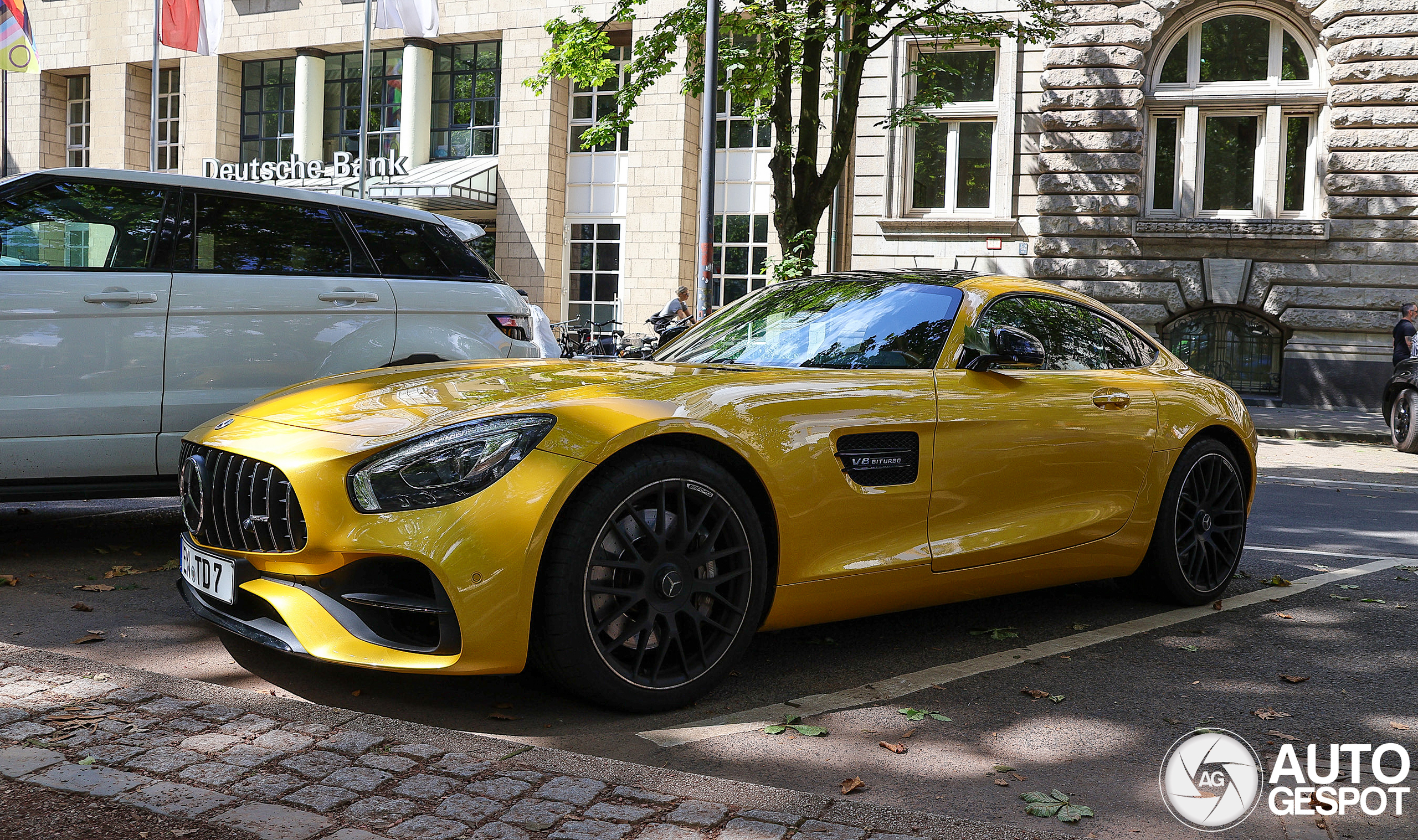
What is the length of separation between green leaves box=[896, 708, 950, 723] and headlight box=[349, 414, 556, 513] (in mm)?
1391

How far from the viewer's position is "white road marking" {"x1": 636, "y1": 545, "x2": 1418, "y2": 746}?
3.45 m

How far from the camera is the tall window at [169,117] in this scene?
→ 33.2m

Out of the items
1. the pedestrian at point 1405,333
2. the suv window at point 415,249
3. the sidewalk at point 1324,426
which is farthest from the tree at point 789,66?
the suv window at point 415,249

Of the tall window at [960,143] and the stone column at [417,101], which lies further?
the stone column at [417,101]

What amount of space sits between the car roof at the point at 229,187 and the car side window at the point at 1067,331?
315 centimetres

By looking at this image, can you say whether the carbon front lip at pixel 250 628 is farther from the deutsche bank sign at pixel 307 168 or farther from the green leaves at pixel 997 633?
the deutsche bank sign at pixel 307 168

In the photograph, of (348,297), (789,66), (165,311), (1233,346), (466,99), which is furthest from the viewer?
(466,99)

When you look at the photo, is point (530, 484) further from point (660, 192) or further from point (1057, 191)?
point (660, 192)

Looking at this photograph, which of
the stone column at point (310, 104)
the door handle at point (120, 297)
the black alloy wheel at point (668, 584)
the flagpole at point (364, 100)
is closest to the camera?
the black alloy wheel at point (668, 584)

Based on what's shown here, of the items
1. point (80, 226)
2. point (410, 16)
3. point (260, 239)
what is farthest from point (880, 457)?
point (410, 16)

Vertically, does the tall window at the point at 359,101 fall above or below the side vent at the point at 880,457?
above

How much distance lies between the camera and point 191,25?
1100 inches

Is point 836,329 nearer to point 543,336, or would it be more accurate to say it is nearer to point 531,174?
point 543,336

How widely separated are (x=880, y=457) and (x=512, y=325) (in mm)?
2949
